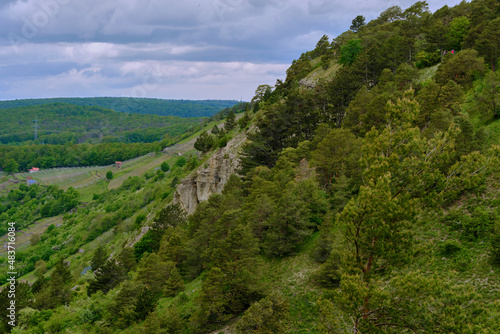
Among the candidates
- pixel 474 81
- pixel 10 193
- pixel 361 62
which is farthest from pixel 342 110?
pixel 10 193

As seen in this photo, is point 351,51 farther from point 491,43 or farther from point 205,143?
point 205,143

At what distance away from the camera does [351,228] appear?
36.4 feet

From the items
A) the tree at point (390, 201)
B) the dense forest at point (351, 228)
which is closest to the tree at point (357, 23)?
the dense forest at point (351, 228)

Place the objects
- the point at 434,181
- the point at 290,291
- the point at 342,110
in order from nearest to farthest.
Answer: the point at 434,181 → the point at 290,291 → the point at 342,110

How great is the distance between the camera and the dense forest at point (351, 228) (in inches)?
425

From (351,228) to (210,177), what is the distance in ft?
153

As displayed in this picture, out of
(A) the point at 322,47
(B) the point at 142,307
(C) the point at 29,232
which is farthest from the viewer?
(C) the point at 29,232

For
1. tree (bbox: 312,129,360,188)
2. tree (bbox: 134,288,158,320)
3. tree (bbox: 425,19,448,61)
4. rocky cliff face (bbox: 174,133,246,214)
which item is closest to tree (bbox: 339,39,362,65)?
tree (bbox: 425,19,448,61)

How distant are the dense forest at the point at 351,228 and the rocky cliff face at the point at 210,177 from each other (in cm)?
185

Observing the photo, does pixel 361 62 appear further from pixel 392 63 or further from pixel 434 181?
pixel 434 181

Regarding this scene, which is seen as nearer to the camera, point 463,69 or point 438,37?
point 463,69

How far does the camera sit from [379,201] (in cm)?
1052

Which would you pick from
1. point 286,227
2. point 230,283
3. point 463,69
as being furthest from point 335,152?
point 463,69

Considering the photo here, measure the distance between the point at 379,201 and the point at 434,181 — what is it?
8.35 ft
